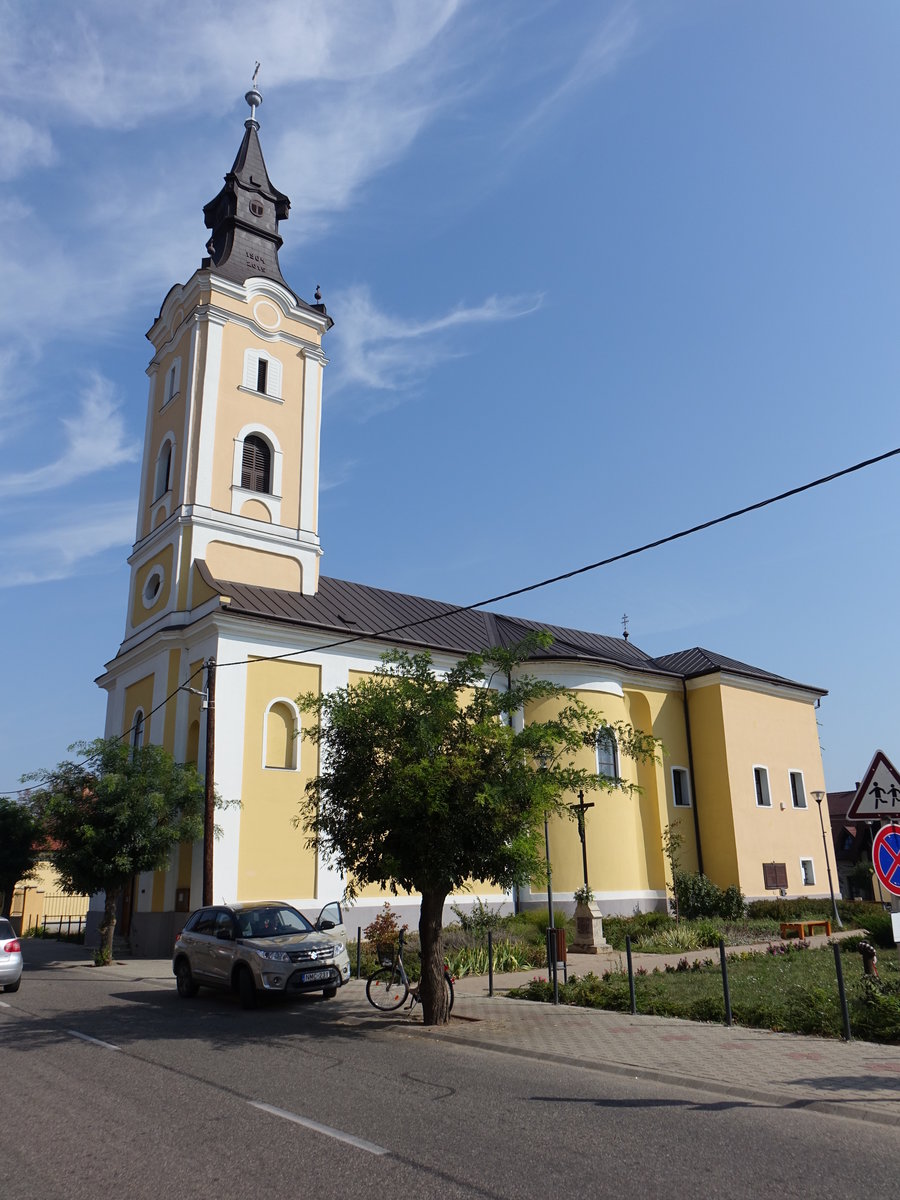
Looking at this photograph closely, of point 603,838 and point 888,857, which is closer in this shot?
point 888,857

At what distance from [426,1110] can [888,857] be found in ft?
16.3

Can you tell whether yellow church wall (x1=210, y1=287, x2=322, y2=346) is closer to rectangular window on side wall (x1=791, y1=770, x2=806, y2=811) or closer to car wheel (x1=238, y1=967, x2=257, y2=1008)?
car wheel (x1=238, y1=967, x2=257, y2=1008)

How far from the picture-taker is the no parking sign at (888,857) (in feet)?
28.2

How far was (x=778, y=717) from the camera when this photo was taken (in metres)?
35.9

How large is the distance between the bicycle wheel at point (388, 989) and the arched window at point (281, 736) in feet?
36.1

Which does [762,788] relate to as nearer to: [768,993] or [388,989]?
[768,993]

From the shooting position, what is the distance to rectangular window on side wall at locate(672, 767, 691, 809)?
109ft

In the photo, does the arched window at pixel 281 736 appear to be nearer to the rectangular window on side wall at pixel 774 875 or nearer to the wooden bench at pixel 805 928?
the wooden bench at pixel 805 928

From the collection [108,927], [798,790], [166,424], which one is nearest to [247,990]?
[108,927]

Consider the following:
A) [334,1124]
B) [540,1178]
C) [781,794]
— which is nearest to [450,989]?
[334,1124]

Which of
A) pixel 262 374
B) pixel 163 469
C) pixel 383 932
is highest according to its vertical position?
pixel 262 374

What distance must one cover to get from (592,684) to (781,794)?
10.1 metres

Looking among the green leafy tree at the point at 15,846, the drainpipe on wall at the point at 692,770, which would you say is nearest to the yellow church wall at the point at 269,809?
the green leafy tree at the point at 15,846

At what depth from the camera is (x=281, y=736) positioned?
25016mm
